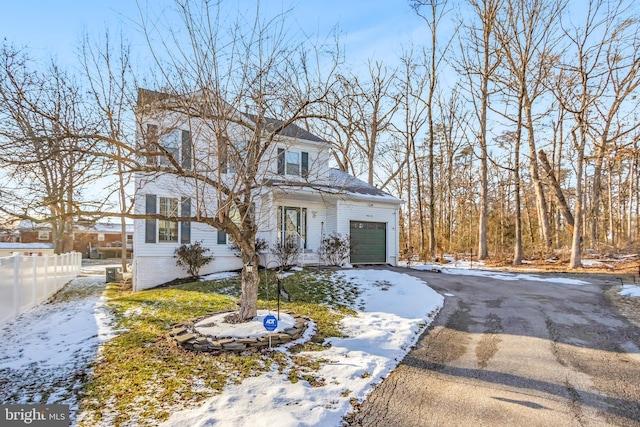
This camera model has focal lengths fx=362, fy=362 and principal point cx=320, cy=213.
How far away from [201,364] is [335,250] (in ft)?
31.7

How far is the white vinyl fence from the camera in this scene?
7.47m

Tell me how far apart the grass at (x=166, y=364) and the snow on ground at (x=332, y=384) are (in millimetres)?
175

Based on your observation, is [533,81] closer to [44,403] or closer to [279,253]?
[279,253]

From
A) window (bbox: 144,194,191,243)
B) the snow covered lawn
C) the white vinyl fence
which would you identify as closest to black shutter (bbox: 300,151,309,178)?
window (bbox: 144,194,191,243)

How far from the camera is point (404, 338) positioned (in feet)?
18.5

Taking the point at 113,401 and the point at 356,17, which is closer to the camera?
the point at 113,401

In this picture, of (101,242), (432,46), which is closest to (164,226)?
(432,46)

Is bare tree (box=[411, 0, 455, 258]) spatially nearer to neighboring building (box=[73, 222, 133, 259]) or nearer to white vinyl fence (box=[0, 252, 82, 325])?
white vinyl fence (box=[0, 252, 82, 325])

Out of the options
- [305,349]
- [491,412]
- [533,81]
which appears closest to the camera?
[491,412]

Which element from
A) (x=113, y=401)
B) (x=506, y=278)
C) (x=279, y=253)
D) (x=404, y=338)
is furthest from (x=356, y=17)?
(x=506, y=278)

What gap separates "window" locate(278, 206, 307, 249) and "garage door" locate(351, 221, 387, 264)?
6.80 feet

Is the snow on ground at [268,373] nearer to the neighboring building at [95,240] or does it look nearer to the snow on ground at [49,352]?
the snow on ground at [49,352]

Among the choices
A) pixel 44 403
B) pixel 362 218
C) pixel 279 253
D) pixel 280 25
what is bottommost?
pixel 44 403

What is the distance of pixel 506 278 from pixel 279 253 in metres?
7.63
